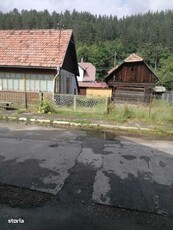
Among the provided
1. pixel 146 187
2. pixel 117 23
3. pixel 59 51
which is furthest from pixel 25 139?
pixel 117 23

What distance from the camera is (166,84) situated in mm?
61375

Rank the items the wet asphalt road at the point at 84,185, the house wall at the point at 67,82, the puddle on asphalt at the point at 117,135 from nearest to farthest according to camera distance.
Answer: the wet asphalt road at the point at 84,185 → the puddle on asphalt at the point at 117,135 → the house wall at the point at 67,82

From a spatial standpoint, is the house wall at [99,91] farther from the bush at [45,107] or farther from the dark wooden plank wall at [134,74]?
the bush at [45,107]

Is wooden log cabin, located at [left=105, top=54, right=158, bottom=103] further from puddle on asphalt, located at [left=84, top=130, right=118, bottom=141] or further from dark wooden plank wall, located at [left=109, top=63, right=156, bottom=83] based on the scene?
puddle on asphalt, located at [left=84, top=130, right=118, bottom=141]

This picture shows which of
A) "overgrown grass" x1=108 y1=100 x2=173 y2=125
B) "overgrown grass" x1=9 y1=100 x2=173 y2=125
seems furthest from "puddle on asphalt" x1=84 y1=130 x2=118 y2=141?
"overgrown grass" x1=108 y1=100 x2=173 y2=125

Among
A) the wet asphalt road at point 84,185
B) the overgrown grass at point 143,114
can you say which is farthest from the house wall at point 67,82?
the wet asphalt road at point 84,185

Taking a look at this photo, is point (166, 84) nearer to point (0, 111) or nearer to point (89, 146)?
point (0, 111)

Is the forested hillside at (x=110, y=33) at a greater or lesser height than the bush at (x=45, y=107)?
greater

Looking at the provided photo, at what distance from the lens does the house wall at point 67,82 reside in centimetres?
1825

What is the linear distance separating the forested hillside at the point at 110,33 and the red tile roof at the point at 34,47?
60.7m

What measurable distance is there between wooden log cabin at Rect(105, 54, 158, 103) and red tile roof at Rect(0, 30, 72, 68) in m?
12.0

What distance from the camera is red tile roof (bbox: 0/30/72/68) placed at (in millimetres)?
16484

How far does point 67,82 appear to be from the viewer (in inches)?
779

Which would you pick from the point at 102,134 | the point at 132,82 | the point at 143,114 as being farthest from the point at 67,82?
the point at 132,82
